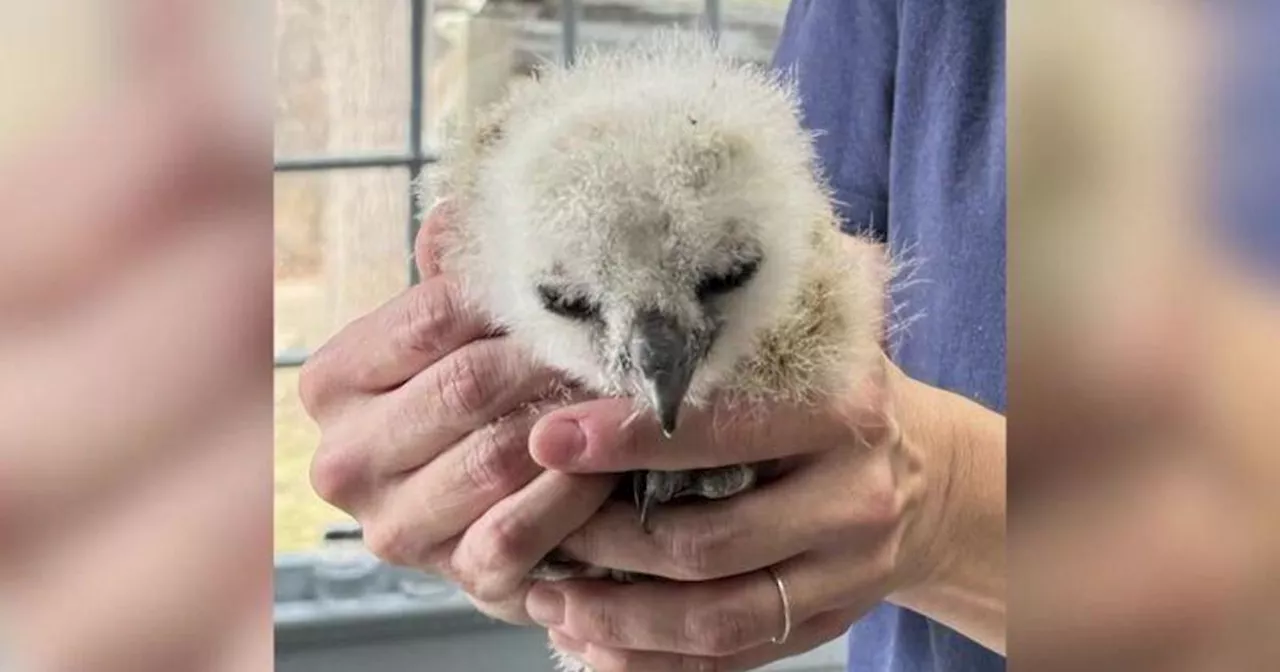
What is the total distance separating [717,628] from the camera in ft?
2.06

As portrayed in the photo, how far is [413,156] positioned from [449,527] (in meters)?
0.20

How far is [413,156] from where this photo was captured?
0.63 m

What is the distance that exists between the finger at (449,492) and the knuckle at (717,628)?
121 mm

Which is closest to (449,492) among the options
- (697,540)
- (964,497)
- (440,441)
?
(440,441)

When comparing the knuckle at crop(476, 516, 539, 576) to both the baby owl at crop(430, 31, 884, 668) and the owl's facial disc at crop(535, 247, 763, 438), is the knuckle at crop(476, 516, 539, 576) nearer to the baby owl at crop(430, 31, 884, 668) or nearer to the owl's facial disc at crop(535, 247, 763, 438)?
the baby owl at crop(430, 31, 884, 668)

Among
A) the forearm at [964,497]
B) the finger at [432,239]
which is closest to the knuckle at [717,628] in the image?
the forearm at [964,497]

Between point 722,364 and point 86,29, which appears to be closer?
point 86,29

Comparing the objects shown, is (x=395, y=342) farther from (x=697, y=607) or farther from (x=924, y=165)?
(x=924, y=165)

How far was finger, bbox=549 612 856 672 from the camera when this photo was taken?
0.66 metres

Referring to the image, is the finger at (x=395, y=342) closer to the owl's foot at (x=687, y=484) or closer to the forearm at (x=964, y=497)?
the owl's foot at (x=687, y=484)

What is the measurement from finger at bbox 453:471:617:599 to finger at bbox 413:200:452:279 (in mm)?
126

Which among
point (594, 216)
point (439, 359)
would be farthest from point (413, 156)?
point (594, 216)

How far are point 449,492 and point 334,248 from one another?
0.49 ft

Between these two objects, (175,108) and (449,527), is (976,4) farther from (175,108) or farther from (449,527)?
(175,108)
